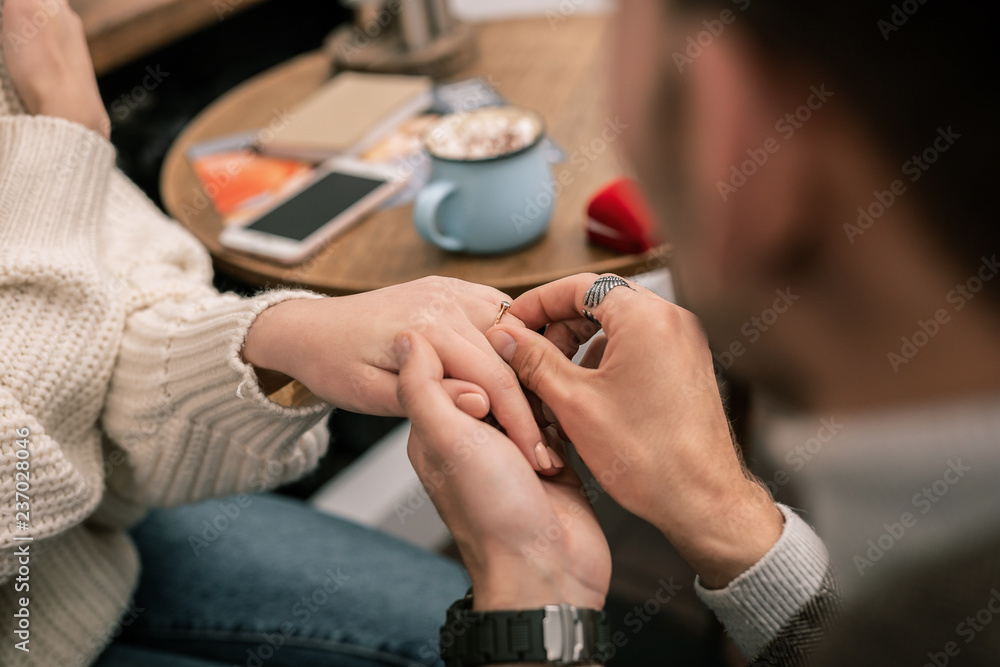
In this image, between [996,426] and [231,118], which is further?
[231,118]

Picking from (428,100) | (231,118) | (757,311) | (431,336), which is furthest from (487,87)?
(757,311)

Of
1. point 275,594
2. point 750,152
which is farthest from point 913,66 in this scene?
point 275,594

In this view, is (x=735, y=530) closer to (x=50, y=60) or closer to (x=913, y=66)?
(x=913, y=66)

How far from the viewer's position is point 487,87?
3.40ft

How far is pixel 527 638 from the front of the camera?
39 cm

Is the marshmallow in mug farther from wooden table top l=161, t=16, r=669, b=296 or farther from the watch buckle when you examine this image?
the watch buckle

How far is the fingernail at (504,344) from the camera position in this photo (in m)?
0.47

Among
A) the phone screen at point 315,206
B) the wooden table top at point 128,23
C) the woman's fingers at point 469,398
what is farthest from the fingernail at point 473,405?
the wooden table top at point 128,23

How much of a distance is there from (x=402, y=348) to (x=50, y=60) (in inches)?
15.7

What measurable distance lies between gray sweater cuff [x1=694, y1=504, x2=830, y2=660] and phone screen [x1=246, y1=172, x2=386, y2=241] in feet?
1.72

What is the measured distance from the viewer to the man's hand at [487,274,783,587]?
1.40 feet

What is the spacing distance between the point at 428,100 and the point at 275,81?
31 centimetres

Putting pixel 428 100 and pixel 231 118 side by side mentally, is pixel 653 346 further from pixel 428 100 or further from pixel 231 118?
pixel 231 118

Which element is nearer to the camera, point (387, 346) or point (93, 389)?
point (387, 346)
